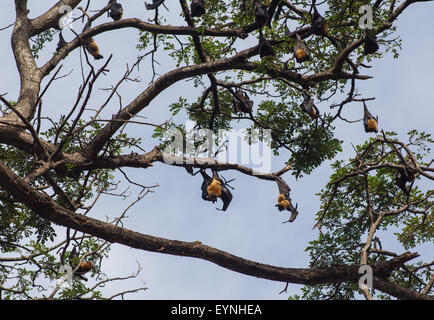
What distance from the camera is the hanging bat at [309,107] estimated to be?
28.9ft

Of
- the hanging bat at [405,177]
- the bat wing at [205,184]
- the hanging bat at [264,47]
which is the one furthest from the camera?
the bat wing at [205,184]

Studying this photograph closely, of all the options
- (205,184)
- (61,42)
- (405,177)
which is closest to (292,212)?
(205,184)

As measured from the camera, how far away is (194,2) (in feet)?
28.3

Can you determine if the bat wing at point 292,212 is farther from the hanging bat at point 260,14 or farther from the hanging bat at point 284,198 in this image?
the hanging bat at point 260,14

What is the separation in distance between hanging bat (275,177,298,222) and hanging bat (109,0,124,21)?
192 inches

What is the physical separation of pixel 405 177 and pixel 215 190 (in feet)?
9.96

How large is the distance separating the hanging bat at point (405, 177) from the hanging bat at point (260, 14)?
3.21 metres

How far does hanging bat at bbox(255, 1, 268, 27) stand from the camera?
793cm

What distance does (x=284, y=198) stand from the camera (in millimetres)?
8281

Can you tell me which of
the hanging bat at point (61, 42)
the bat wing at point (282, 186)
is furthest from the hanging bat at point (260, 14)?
the hanging bat at point (61, 42)

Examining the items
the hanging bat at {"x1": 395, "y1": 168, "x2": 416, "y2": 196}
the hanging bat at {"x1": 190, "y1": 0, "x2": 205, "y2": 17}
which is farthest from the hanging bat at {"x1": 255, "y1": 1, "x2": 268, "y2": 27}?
the hanging bat at {"x1": 395, "y1": 168, "x2": 416, "y2": 196}

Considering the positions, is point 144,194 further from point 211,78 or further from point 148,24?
point 148,24

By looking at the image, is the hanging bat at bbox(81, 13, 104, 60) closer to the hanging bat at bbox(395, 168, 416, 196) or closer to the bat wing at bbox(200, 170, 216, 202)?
the bat wing at bbox(200, 170, 216, 202)

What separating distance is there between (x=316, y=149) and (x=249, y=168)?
1.90 meters
